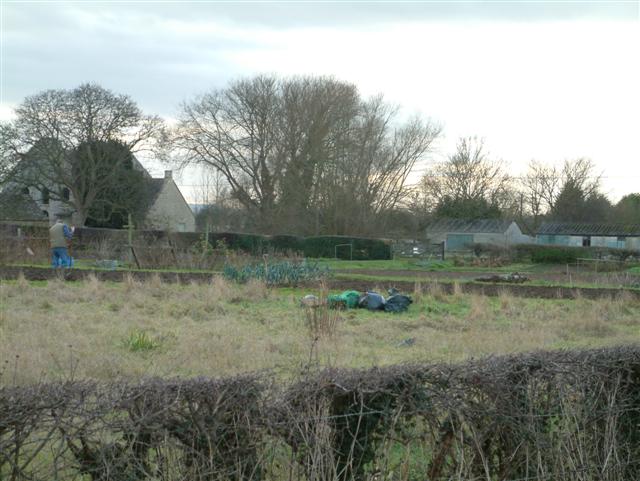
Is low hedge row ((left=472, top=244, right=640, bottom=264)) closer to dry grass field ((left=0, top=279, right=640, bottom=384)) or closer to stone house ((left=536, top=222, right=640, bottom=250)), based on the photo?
stone house ((left=536, top=222, right=640, bottom=250))

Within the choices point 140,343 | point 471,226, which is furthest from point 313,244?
point 140,343

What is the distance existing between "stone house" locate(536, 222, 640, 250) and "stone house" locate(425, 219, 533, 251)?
190 centimetres

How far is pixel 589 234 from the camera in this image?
67.5m

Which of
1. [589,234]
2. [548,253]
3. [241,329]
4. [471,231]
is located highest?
[471,231]

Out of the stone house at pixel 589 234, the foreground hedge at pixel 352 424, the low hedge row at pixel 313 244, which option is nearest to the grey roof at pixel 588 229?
the stone house at pixel 589 234

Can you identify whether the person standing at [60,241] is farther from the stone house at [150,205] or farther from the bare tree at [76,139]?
the bare tree at [76,139]

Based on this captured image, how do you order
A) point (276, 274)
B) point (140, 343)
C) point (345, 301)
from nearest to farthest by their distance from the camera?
point (140, 343) → point (345, 301) → point (276, 274)

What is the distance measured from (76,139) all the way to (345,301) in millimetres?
37662

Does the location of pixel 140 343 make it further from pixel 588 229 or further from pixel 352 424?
pixel 588 229

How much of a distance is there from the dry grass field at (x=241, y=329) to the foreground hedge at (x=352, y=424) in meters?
1.45

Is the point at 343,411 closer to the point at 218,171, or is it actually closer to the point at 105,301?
the point at 105,301

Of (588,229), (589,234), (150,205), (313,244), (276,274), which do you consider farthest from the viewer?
(588,229)

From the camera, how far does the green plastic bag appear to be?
13977 mm

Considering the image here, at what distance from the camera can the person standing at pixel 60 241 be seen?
2136cm
